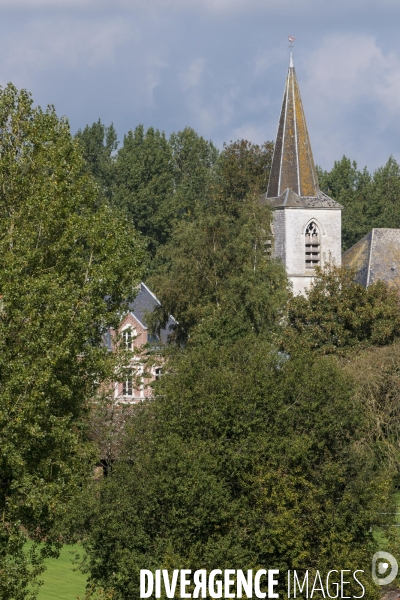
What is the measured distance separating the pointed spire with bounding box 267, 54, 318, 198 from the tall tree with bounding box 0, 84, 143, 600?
35511mm

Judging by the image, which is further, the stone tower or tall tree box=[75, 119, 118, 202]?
tall tree box=[75, 119, 118, 202]

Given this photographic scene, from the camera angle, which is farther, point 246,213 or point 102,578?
point 246,213

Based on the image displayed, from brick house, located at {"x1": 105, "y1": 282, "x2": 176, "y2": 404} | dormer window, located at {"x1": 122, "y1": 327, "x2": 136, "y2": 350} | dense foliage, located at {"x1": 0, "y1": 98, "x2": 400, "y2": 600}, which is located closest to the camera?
dense foliage, located at {"x1": 0, "y1": 98, "x2": 400, "y2": 600}

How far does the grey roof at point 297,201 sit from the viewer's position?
221 feet

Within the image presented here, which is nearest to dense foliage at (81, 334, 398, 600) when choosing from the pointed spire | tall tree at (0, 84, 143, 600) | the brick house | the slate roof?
tall tree at (0, 84, 143, 600)

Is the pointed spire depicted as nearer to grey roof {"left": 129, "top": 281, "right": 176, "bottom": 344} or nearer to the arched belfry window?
the arched belfry window

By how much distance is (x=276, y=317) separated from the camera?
5503cm

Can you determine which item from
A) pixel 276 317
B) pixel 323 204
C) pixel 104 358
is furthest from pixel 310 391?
pixel 323 204

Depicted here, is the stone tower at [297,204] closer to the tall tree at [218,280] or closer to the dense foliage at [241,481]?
the tall tree at [218,280]

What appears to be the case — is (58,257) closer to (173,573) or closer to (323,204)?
(173,573)

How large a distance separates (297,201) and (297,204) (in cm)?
26

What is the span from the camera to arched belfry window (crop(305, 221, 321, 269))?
6781 centimetres

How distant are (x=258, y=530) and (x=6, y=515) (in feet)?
22.3

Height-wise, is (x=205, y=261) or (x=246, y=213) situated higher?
(x=246, y=213)
